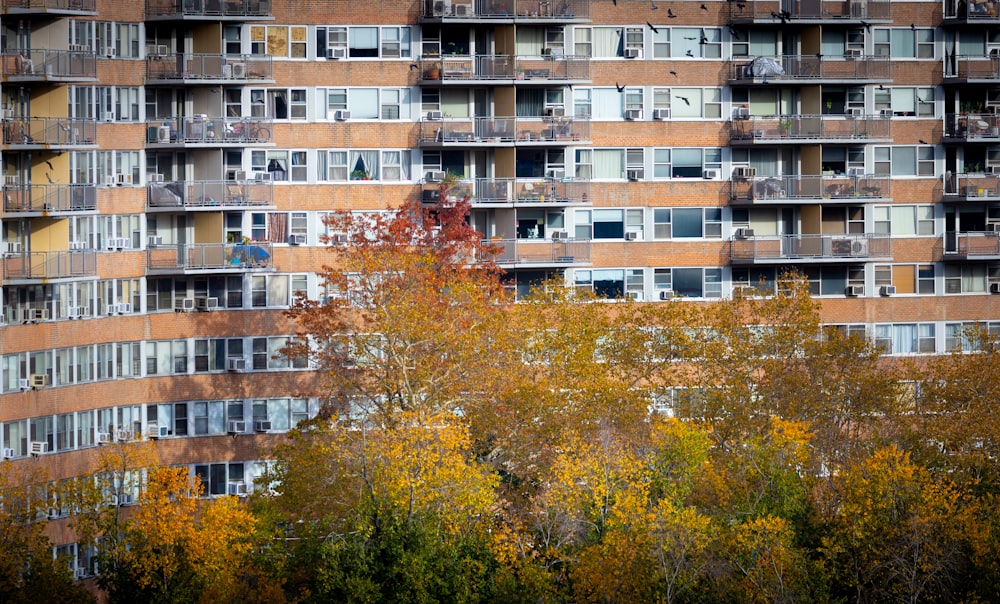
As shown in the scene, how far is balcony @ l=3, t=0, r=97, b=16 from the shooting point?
95.0 m

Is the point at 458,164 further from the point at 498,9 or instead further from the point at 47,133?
the point at 47,133

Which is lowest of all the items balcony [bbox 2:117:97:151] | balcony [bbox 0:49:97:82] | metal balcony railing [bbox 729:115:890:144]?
balcony [bbox 2:117:97:151]

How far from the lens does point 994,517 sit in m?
82.5

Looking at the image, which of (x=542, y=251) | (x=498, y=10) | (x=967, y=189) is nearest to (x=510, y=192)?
(x=542, y=251)

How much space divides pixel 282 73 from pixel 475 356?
21.1m

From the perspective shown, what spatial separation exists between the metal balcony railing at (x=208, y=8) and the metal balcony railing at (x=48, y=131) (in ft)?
24.1

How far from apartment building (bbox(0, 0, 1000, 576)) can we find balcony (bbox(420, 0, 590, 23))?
13cm

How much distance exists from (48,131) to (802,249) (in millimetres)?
37021

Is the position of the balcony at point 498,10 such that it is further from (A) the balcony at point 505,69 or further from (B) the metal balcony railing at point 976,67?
(B) the metal balcony railing at point 976,67

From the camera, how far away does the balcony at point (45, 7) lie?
312 feet

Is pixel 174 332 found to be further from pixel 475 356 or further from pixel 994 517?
pixel 994 517

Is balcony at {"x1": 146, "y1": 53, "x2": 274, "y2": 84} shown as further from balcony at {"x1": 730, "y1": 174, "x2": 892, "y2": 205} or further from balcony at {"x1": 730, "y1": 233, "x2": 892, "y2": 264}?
balcony at {"x1": 730, "y1": 233, "x2": 892, "y2": 264}

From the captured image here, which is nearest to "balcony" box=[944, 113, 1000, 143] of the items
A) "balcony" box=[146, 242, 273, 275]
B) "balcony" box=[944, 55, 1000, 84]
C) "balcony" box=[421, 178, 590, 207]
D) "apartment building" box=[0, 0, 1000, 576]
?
"apartment building" box=[0, 0, 1000, 576]

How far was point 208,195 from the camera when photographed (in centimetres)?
10506
